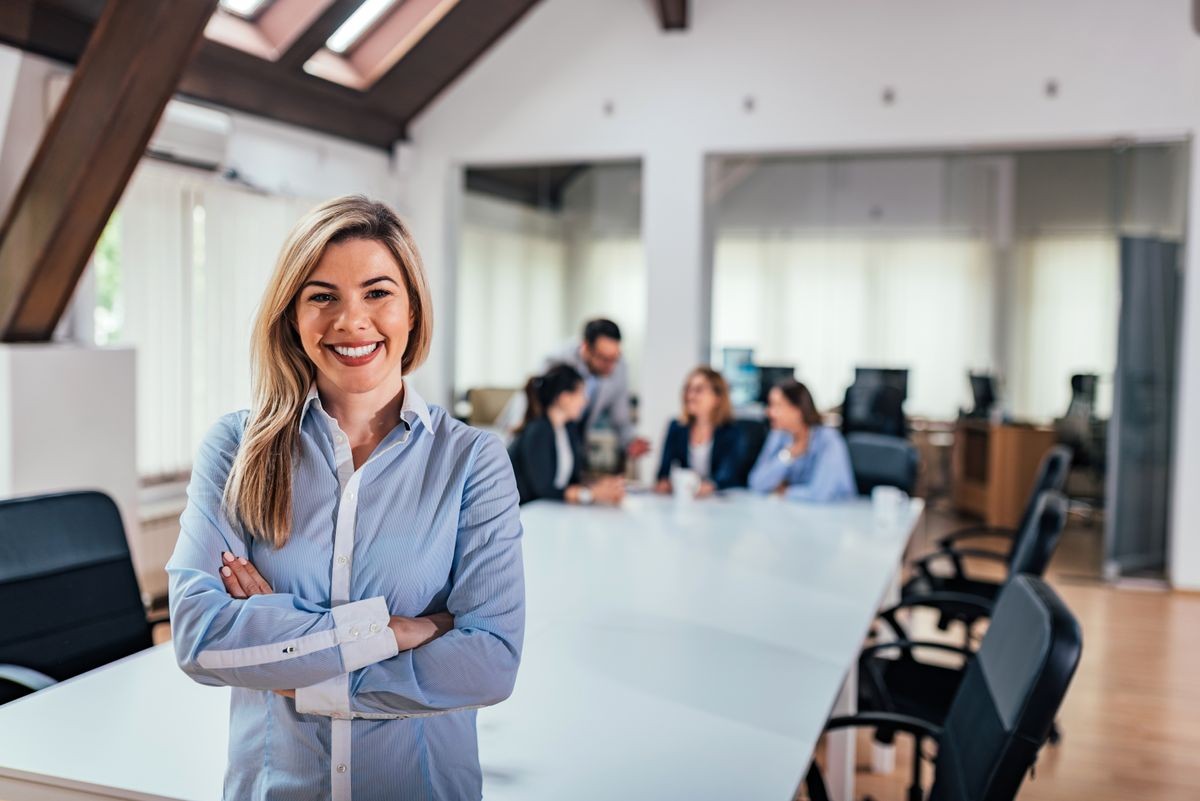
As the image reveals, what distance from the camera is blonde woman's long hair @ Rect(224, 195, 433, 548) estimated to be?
1.41m

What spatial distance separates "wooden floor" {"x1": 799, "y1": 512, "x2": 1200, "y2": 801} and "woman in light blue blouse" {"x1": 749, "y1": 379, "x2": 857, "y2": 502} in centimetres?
111

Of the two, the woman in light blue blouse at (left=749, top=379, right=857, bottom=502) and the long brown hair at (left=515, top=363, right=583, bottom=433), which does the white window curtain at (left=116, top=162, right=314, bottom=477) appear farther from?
the woman in light blue blouse at (left=749, top=379, right=857, bottom=502)

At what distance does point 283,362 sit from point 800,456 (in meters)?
3.62

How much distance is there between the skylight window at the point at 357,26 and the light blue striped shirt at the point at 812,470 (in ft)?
12.4

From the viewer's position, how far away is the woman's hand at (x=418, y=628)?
56.0 inches

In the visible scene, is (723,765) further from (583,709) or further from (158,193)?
(158,193)

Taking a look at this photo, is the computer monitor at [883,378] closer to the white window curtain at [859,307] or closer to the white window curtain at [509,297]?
the white window curtain at [859,307]

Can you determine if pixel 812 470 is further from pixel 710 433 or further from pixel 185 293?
pixel 185 293

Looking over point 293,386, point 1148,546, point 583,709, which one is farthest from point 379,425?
point 1148,546

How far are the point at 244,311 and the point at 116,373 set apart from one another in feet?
4.71

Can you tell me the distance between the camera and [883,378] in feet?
23.1

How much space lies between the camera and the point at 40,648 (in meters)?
2.34

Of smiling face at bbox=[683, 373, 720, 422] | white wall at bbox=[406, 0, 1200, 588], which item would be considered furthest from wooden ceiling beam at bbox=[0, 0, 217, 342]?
white wall at bbox=[406, 0, 1200, 588]

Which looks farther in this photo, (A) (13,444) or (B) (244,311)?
(B) (244,311)
